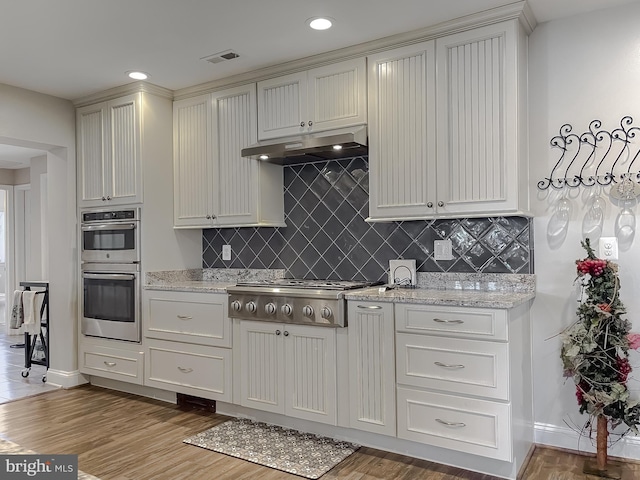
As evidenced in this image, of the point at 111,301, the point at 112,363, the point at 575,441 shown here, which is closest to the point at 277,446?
the point at 575,441

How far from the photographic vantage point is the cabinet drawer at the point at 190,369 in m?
3.51

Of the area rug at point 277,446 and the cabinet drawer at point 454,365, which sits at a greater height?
the cabinet drawer at point 454,365

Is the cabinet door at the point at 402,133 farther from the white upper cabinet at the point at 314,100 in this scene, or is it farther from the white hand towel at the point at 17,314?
the white hand towel at the point at 17,314

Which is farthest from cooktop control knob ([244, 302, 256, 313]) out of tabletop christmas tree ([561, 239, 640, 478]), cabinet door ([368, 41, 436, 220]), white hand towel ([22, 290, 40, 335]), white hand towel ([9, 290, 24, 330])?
white hand towel ([9, 290, 24, 330])

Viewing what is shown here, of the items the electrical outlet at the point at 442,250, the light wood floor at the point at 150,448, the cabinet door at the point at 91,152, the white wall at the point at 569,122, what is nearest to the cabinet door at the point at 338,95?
the electrical outlet at the point at 442,250

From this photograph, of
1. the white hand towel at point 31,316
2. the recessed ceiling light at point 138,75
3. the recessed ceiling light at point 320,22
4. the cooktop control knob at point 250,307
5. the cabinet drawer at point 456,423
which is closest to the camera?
the cabinet drawer at point 456,423

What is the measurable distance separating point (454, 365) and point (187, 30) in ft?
8.07

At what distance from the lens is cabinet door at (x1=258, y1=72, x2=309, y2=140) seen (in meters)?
3.49

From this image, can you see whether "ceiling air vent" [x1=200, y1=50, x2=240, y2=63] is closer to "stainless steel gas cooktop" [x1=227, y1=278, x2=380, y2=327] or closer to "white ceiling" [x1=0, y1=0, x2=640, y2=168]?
"white ceiling" [x1=0, y1=0, x2=640, y2=168]

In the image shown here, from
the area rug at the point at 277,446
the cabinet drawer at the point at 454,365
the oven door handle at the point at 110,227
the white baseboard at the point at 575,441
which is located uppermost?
the oven door handle at the point at 110,227

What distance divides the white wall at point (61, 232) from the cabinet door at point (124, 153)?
0.47 m

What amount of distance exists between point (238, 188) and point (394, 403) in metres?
1.97

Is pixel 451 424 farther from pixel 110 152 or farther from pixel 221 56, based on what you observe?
pixel 110 152

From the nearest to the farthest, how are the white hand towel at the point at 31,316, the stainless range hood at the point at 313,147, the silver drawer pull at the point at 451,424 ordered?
the silver drawer pull at the point at 451,424 < the stainless range hood at the point at 313,147 < the white hand towel at the point at 31,316
